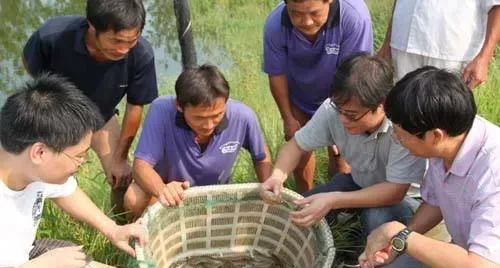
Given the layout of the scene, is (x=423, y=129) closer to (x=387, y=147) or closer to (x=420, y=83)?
(x=420, y=83)

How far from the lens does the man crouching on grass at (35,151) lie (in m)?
1.83

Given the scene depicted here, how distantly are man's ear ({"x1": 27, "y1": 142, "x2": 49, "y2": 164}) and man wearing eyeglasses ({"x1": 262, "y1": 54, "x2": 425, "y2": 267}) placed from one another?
994 mm

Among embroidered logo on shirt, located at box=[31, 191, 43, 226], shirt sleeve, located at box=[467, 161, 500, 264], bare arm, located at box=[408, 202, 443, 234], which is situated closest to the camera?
shirt sleeve, located at box=[467, 161, 500, 264]

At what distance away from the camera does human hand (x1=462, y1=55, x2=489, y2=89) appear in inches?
106

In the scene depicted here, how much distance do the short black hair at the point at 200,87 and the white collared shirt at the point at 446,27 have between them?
2.96 ft

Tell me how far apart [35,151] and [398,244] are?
110 centimetres

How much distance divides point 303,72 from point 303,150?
0.44 meters

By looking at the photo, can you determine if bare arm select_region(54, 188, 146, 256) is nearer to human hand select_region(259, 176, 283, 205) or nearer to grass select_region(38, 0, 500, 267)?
grass select_region(38, 0, 500, 267)

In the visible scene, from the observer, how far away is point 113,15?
2512mm

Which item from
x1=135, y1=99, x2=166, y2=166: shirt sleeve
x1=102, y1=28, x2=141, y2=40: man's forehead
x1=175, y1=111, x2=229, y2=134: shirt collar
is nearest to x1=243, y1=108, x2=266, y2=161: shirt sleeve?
x1=175, y1=111, x2=229, y2=134: shirt collar

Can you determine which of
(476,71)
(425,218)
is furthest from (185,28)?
(425,218)

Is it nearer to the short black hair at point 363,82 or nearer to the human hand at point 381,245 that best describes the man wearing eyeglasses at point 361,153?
the short black hair at point 363,82

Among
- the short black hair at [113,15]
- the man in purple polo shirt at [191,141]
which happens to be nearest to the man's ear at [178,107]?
the man in purple polo shirt at [191,141]

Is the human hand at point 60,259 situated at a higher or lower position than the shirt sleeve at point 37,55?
lower
